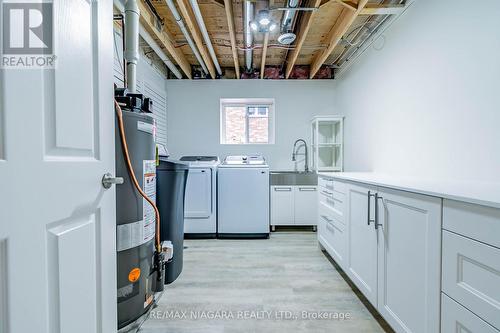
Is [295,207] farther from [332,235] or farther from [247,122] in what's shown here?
[247,122]

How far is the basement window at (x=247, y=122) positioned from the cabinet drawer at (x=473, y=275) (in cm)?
337

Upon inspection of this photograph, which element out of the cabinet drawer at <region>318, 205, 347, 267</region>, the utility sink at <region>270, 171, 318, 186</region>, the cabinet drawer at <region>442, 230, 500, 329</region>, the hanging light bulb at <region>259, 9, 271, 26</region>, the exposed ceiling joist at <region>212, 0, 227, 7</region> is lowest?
the cabinet drawer at <region>318, 205, 347, 267</region>

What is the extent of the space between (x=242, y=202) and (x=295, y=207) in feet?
2.77

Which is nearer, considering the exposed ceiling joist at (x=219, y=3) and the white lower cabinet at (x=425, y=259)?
the white lower cabinet at (x=425, y=259)

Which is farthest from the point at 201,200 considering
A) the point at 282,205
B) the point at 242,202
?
the point at 282,205

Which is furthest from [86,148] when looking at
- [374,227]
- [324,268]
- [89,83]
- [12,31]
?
[324,268]

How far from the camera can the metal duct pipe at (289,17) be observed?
2147 mm

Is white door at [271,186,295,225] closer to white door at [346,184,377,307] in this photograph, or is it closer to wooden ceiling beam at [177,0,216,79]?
white door at [346,184,377,307]

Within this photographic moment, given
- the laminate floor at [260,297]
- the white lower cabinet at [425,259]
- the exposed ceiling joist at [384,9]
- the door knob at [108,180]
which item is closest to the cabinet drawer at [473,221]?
the white lower cabinet at [425,259]

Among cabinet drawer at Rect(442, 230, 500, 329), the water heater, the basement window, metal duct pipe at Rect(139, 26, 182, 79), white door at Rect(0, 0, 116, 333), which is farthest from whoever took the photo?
the basement window

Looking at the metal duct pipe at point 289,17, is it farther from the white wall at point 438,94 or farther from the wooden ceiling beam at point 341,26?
the white wall at point 438,94

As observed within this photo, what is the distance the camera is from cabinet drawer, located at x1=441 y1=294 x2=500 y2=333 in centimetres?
83

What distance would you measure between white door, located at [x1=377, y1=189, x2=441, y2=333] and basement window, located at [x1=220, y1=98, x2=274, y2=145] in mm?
2907

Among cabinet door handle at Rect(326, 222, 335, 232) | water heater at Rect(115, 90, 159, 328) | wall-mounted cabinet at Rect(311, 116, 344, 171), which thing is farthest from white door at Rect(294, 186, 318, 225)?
water heater at Rect(115, 90, 159, 328)
